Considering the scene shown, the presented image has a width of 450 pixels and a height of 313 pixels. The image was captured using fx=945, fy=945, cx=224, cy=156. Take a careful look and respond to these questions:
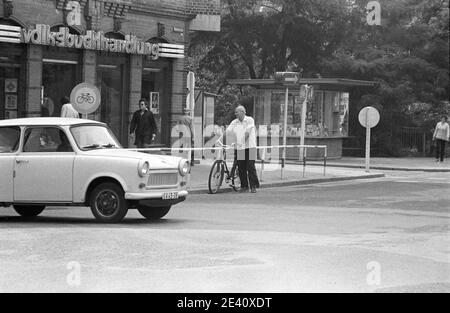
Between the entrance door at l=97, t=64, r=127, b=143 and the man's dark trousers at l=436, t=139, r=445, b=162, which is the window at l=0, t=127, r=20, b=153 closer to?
the entrance door at l=97, t=64, r=127, b=143

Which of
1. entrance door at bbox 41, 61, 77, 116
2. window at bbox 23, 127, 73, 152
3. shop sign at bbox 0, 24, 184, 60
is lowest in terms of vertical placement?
window at bbox 23, 127, 73, 152

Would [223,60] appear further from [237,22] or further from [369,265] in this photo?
[369,265]

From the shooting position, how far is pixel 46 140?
1434 cm

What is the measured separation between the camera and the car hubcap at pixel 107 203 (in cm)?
1375

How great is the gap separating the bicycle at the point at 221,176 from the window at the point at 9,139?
6.33 metres

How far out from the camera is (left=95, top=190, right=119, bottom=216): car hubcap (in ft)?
45.1

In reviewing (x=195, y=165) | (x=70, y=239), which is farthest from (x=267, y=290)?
(x=195, y=165)

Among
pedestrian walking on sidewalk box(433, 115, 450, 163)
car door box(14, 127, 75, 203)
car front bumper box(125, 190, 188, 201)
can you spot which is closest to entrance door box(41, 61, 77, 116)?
car door box(14, 127, 75, 203)

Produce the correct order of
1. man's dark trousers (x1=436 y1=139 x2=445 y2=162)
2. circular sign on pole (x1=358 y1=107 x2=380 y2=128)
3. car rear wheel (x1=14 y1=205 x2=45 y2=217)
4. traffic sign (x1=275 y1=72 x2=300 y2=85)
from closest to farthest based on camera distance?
car rear wheel (x1=14 y1=205 x2=45 y2=217)
traffic sign (x1=275 y1=72 x2=300 y2=85)
circular sign on pole (x1=358 y1=107 x2=380 y2=128)
man's dark trousers (x1=436 y1=139 x2=445 y2=162)

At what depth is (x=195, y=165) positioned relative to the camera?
27797 mm

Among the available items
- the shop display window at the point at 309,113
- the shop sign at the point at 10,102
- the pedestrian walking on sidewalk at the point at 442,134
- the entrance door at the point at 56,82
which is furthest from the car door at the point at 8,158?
the pedestrian walking on sidewalk at the point at 442,134

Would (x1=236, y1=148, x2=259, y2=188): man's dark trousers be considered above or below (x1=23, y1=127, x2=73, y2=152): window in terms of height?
below

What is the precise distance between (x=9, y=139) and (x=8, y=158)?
370mm

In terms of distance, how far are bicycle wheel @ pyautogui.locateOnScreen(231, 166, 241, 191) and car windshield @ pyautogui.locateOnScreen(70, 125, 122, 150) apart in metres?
6.23
